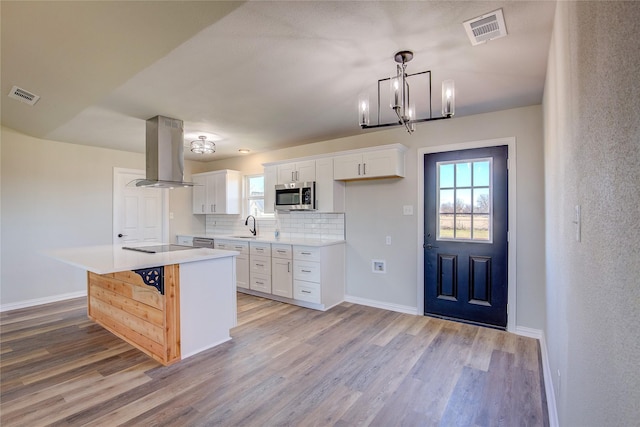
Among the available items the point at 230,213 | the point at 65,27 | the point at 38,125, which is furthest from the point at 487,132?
the point at 38,125

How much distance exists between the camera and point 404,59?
2275 mm

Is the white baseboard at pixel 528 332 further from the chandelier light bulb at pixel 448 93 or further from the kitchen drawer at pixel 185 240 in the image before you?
the kitchen drawer at pixel 185 240

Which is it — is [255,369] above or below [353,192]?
below

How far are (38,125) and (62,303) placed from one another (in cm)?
240

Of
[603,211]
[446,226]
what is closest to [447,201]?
[446,226]

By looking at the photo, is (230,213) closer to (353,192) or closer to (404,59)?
(353,192)

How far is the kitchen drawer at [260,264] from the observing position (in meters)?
4.56

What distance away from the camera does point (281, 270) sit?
14.5ft

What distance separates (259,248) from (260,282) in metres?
0.49

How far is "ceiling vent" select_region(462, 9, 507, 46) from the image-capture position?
182 centimetres

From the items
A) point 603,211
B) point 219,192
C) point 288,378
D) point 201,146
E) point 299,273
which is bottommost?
point 288,378

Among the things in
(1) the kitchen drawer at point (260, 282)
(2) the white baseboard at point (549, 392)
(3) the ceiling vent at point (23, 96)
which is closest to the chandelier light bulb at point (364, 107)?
(2) the white baseboard at point (549, 392)

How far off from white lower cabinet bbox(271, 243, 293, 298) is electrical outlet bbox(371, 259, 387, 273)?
1093mm

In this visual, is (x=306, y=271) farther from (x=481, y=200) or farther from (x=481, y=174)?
(x=481, y=174)
